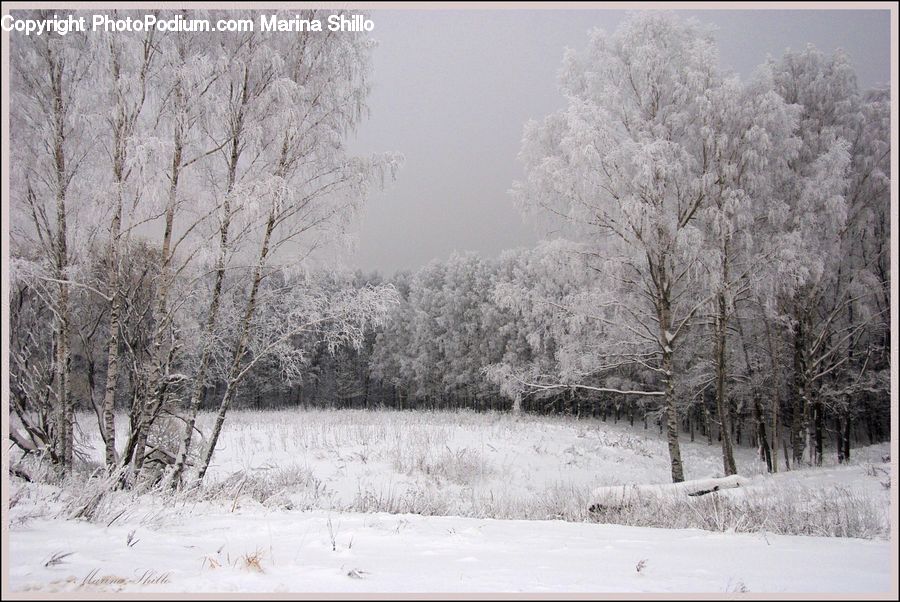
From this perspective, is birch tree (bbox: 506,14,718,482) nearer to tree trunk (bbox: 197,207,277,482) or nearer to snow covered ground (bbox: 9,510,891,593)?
tree trunk (bbox: 197,207,277,482)

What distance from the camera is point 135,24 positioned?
7.48 metres

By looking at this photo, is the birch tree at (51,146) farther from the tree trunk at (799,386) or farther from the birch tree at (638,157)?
the tree trunk at (799,386)

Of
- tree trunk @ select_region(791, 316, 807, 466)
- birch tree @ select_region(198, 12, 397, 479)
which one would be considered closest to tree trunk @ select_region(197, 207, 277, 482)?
A: birch tree @ select_region(198, 12, 397, 479)

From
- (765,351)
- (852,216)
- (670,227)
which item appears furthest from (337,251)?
(765,351)

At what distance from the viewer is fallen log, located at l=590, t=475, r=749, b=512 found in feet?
21.4

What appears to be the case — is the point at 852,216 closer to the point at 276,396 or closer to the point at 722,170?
the point at 722,170

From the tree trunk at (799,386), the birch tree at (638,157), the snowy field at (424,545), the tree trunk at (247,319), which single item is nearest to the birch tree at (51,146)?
the tree trunk at (247,319)

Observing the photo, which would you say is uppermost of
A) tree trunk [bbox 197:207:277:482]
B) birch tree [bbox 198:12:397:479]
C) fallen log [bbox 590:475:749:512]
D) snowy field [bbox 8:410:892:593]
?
birch tree [bbox 198:12:397:479]

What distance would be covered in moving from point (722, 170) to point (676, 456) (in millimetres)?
6959

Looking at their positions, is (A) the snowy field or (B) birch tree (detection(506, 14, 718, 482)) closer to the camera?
(A) the snowy field

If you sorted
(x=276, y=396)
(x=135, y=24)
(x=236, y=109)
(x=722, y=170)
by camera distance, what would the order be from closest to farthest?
(x=135, y=24) < (x=236, y=109) < (x=722, y=170) < (x=276, y=396)

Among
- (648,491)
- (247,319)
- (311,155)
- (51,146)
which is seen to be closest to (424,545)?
(648,491)

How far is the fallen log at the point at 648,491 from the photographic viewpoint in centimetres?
652

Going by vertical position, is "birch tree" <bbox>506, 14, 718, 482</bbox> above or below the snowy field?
above
